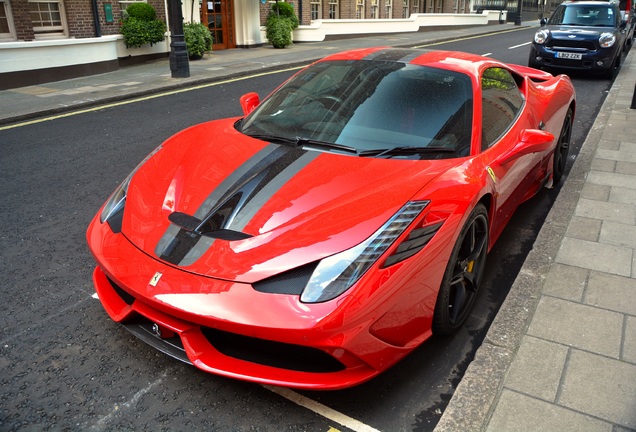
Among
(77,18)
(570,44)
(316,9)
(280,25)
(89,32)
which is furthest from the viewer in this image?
(316,9)

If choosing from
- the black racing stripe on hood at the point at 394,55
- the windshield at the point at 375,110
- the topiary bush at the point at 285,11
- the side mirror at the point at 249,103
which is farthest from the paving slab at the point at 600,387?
the topiary bush at the point at 285,11

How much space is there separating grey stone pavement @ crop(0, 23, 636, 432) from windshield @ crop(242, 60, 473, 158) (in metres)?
1.06

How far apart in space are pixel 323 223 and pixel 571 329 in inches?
61.7

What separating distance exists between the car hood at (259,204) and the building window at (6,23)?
1112 centimetres

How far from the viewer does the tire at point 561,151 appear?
519 centimetres

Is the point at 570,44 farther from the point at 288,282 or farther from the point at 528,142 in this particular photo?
the point at 288,282

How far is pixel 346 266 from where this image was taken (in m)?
2.28

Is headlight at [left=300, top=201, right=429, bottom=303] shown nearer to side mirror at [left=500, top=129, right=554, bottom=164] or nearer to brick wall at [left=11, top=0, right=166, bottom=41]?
side mirror at [left=500, top=129, right=554, bottom=164]

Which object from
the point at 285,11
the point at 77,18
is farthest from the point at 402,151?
the point at 285,11

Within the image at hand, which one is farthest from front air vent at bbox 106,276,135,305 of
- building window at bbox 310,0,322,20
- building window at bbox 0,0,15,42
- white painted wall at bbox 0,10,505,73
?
building window at bbox 310,0,322,20

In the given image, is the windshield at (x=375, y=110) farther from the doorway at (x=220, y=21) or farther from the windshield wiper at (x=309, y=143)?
the doorway at (x=220, y=21)

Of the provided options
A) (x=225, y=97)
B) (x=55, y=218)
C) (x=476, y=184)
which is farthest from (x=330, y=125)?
(x=225, y=97)

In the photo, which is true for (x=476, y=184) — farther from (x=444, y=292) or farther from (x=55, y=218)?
(x=55, y=218)

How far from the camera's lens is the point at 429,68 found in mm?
3627
